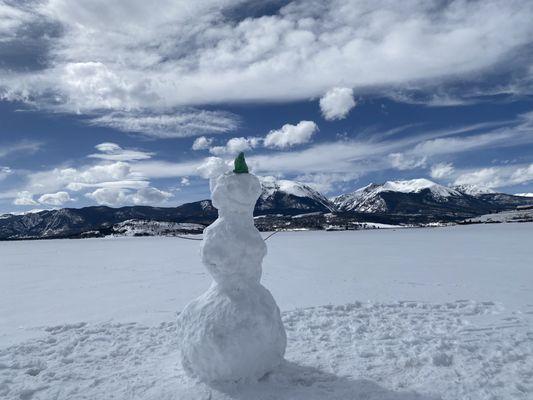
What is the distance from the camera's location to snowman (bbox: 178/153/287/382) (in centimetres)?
703

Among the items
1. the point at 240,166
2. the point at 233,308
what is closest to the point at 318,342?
the point at 233,308

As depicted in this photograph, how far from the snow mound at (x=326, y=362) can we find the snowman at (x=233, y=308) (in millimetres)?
383

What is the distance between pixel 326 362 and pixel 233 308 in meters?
2.39

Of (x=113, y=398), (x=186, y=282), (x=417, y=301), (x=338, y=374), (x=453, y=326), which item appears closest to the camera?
(x=113, y=398)

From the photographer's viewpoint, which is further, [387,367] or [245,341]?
[387,367]

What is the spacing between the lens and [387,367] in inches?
307

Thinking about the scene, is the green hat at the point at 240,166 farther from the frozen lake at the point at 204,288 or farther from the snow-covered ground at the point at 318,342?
the frozen lake at the point at 204,288

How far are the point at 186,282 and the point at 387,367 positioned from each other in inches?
489

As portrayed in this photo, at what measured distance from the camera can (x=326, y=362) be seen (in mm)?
8141

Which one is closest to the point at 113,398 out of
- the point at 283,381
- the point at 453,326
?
the point at 283,381

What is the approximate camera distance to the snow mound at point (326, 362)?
6.93 metres

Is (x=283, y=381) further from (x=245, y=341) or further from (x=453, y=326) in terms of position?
(x=453, y=326)

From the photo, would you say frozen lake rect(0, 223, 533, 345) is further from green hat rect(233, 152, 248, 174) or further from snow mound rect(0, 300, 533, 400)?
green hat rect(233, 152, 248, 174)

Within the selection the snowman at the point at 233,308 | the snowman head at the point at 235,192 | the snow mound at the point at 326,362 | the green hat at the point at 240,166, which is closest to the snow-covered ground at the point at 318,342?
the snow mound at the point at 326,362
